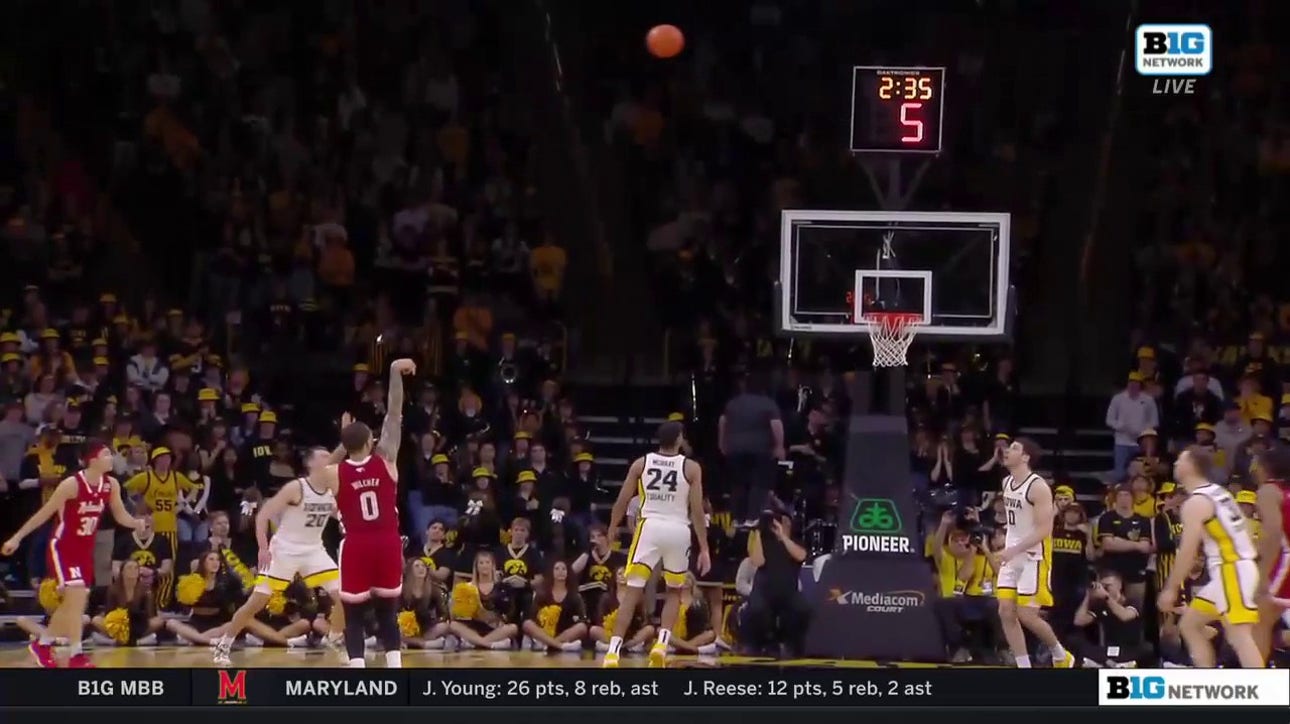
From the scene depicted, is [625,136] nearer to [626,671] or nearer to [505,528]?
[505,528]

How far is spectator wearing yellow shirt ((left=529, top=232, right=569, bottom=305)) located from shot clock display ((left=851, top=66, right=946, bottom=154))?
275 inches

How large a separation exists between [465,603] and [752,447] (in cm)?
289

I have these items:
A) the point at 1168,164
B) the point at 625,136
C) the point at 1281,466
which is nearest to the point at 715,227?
the point at 625,136

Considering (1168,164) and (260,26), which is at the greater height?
(260,26)

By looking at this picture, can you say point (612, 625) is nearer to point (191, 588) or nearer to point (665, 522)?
point (665, 522)

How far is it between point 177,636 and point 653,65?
9446mm

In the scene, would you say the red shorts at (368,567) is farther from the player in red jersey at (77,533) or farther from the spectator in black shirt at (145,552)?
the spectator in black shirt at (145,552)

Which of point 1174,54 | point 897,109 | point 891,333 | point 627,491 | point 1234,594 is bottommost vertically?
point 1234,594

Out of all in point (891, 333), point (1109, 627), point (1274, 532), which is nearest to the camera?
point (1274, 532)

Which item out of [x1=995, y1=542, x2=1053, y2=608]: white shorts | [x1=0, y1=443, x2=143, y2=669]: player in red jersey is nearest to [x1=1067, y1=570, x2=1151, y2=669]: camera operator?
[x1=995, y1=542, x2=1053, y2=608]: white shorts

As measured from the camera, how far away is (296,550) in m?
15.6

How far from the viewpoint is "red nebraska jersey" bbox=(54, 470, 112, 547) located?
15.4m

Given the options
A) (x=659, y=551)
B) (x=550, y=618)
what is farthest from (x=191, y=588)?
(x=659, y=551)

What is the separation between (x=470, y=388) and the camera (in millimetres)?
20094
